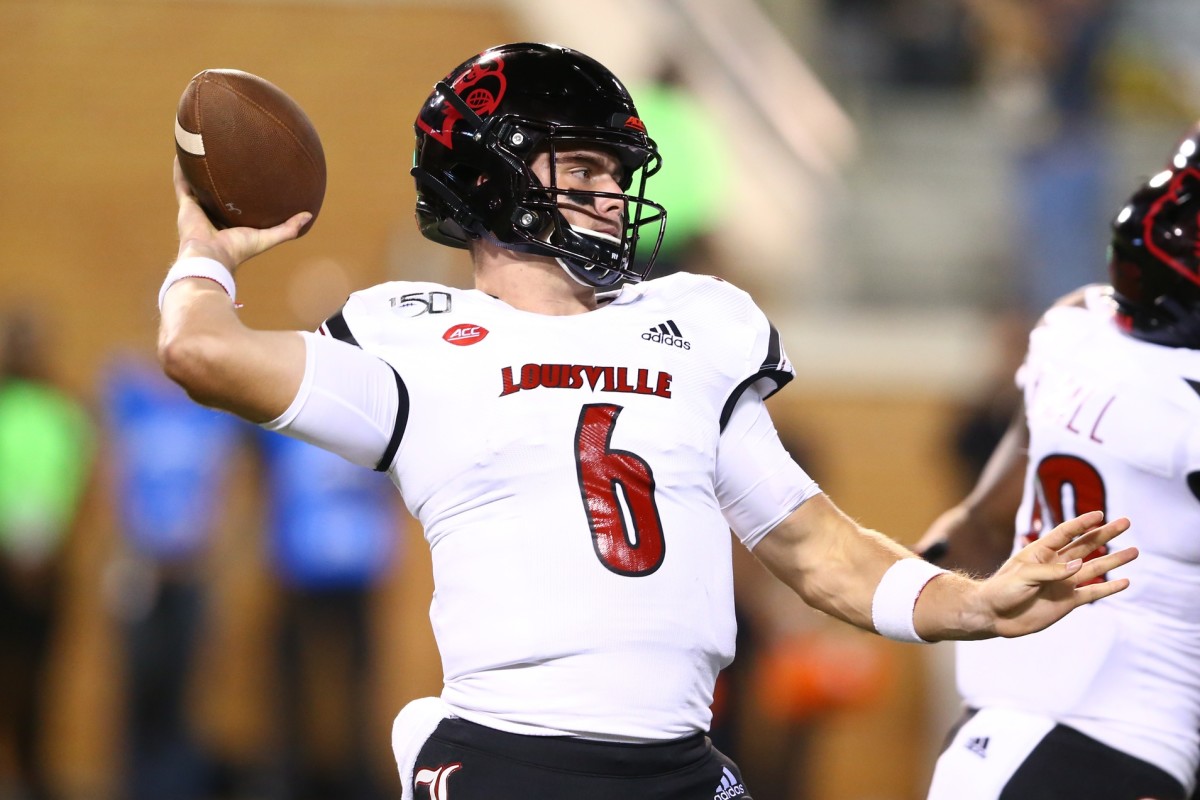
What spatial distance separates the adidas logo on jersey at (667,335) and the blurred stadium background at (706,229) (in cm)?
481

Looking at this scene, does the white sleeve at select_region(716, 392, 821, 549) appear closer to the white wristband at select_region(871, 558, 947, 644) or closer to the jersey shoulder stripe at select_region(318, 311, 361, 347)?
the white wristband at select_region(871, 558, 947, 644)

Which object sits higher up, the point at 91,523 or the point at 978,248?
the point at 978,248

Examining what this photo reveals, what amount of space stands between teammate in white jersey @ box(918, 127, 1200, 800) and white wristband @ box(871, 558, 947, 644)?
55 centimetres

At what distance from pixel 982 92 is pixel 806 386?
295 centimetres

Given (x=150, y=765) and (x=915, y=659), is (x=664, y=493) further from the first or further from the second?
(x=915, y=659)

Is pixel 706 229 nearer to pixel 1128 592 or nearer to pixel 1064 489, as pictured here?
pixel 1064 489

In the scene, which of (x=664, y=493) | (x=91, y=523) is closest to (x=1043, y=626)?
(x=664, y=493)

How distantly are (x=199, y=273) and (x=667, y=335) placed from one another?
861 mm

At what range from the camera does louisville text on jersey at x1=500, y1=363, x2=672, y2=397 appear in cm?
299

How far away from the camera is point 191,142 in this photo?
3.14 meters

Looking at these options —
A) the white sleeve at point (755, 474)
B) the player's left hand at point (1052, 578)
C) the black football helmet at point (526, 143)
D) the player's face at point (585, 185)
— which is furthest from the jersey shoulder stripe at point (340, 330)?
the player's left hand at point (1052, 578)

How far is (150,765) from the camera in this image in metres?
7.82

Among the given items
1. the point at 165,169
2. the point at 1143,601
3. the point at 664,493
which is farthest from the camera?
the point at 165,169

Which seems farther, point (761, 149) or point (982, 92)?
point (982, 92)
